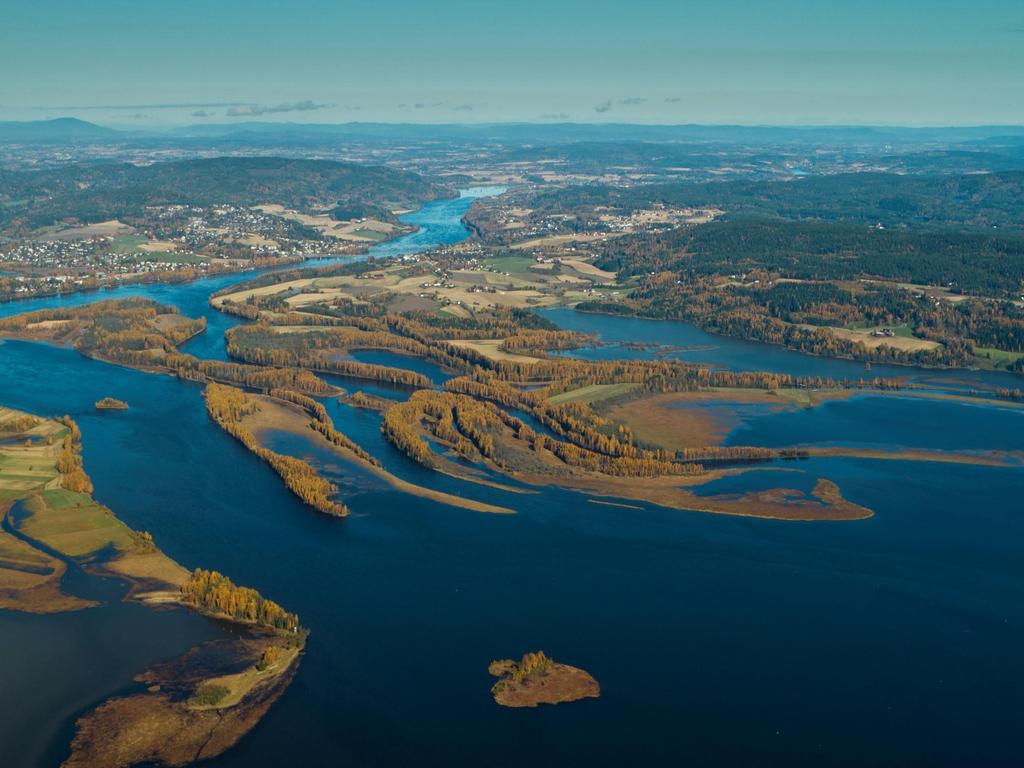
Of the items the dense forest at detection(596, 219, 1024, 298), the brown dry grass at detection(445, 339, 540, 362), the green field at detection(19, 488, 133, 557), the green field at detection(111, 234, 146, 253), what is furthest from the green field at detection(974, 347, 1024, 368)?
the green field at detection(111, 234, 146, 253)

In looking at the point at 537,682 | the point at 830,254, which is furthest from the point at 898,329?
the point at 537,682

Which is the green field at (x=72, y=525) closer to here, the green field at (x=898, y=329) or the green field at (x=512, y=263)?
the green field at (x=898, y=329)

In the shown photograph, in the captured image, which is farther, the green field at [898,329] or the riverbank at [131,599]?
the green field at [898,329]

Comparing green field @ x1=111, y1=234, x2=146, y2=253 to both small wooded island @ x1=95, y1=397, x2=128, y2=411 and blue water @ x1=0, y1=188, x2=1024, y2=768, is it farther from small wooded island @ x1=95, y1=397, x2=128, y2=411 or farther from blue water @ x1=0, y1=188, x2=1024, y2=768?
blue water @ x1=0, y1=188, x2=1024, y2=768

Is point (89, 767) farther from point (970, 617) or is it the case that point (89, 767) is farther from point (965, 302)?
point (965, 302)

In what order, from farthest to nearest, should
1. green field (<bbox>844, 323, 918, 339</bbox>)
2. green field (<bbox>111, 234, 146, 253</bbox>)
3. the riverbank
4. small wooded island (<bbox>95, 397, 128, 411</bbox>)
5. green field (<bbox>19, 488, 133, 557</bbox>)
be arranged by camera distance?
1. green field (<bbox>111, 234, 146, 253</bbox>)
2. green field (<bbox>844, 323, 918, 339</bbox>)
3. small wooded island (<bbox>95, 397, 128, 411</bbox>)
4. green field (<bbox>19, 488, 133, 557</bbox>)
5. the riverbank

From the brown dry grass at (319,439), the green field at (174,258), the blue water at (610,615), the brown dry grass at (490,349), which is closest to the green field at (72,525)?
the blue water at (610,615)
